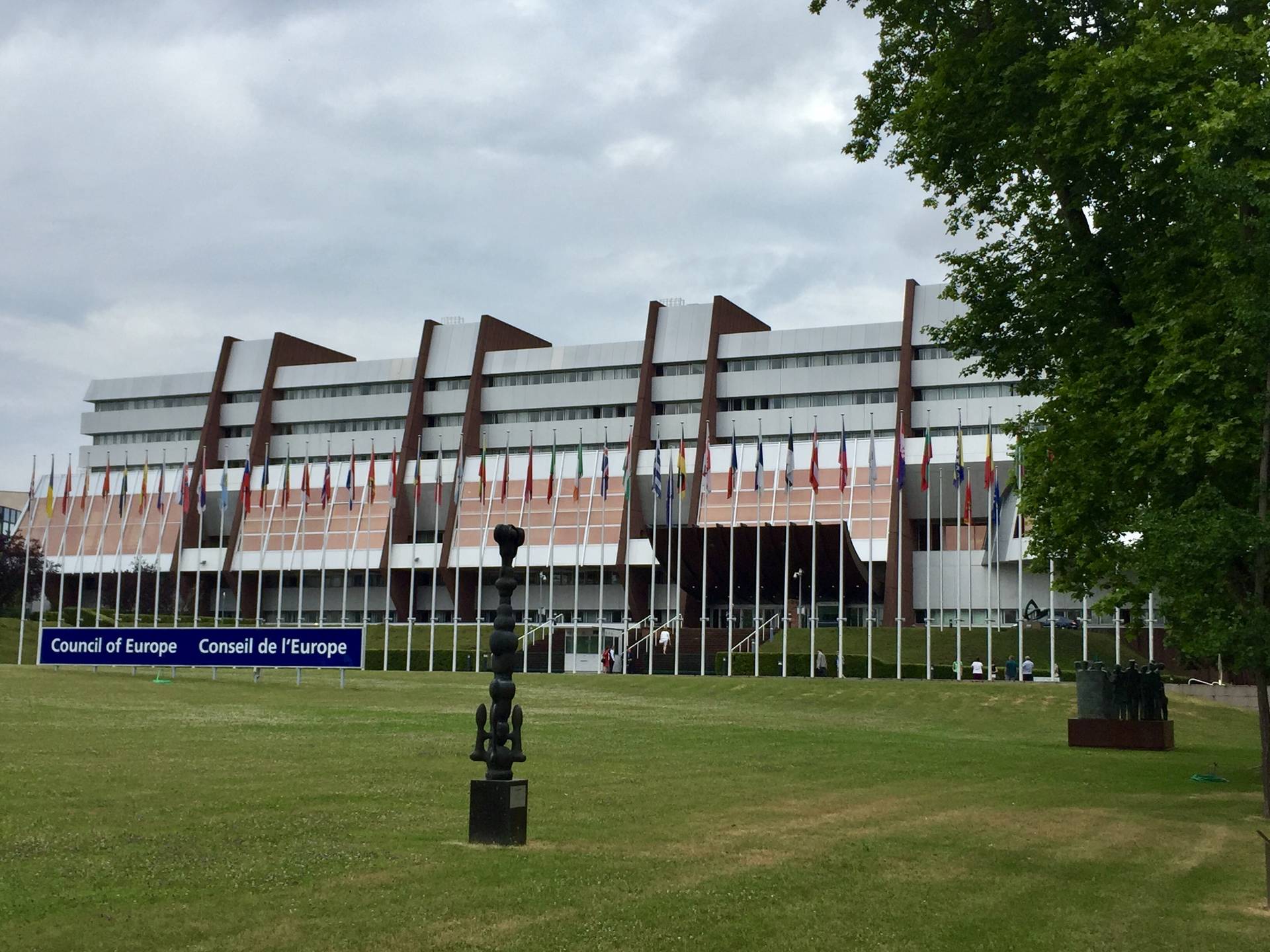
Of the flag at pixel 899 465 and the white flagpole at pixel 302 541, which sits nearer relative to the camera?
the flag at pixel 899 465

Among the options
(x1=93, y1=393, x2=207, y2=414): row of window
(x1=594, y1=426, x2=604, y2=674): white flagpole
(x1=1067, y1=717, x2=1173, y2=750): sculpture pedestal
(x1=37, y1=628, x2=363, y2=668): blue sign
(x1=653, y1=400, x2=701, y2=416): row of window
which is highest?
(x1=93, y1=393, x2=207, y2=414): row of window

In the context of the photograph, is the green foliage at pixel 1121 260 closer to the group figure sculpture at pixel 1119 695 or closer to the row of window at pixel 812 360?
the group figure sculpture at pixel 1119 695

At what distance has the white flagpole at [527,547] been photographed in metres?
65.4

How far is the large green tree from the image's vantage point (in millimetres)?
16141

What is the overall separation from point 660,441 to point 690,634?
2017cm

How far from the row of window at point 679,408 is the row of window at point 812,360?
2.86 meters

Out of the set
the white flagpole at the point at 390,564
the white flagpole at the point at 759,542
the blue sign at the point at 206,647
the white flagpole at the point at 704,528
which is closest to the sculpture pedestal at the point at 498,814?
the blue sign at the point at 206,647

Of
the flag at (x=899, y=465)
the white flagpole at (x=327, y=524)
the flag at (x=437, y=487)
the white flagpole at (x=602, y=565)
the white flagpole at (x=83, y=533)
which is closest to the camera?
the flag at (x=899, y=465)

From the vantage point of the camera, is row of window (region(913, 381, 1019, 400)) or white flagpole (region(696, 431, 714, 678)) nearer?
white flagpole (region(696, 431, 714, 678))

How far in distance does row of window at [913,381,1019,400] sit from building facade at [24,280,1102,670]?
139 mm

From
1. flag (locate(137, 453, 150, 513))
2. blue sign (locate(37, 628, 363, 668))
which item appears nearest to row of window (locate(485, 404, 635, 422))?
flag (locate(137, 453, 150, 513))

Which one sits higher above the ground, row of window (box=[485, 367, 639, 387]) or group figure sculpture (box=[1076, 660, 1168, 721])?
row of window (box=[485, 367, 639, 387])

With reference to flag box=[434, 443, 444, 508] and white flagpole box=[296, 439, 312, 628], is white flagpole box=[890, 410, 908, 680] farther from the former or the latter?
white flagpole box=[296, 439, 312, 628]

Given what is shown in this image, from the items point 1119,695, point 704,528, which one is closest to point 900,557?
point 704,528
